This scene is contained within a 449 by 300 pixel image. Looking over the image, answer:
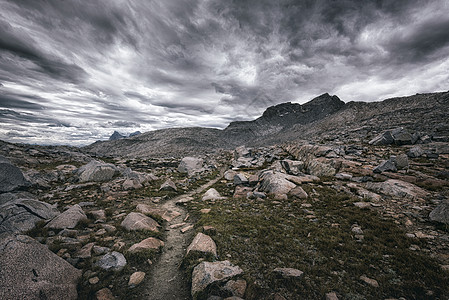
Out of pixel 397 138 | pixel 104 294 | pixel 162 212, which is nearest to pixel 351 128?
pixel 397 138

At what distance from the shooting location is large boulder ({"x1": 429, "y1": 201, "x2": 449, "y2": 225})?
8.26m

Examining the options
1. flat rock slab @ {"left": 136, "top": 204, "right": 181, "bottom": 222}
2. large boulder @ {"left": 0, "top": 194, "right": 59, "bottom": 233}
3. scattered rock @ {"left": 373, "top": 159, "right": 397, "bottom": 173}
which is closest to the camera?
large boulder @ {"left": 0, "top": 194, "right": 59, "bottom": 233}

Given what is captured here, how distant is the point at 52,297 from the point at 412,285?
11.5 meters

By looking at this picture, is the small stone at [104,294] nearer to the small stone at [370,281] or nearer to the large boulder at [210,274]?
the large boulder at [210,274]

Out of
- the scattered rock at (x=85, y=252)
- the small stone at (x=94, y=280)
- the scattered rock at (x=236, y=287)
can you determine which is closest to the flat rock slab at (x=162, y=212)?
the scattered rock at (x=85, y=252)

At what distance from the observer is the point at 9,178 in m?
14.1

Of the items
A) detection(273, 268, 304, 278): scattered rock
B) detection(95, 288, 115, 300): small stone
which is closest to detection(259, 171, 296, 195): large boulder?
detection(273, 268, 304, 278): scattered rock

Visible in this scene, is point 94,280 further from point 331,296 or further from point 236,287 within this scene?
point 331,296

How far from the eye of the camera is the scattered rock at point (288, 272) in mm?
5750

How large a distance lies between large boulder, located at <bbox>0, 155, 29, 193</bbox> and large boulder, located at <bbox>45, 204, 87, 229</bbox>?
1028cm

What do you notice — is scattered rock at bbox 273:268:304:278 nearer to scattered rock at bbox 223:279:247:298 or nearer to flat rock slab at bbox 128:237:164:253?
scattered rock at bbox 223:279:247:298

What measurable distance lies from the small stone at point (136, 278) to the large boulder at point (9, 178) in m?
17.2

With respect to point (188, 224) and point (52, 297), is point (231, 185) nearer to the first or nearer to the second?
point (188, 224)

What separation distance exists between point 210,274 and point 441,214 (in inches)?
500
